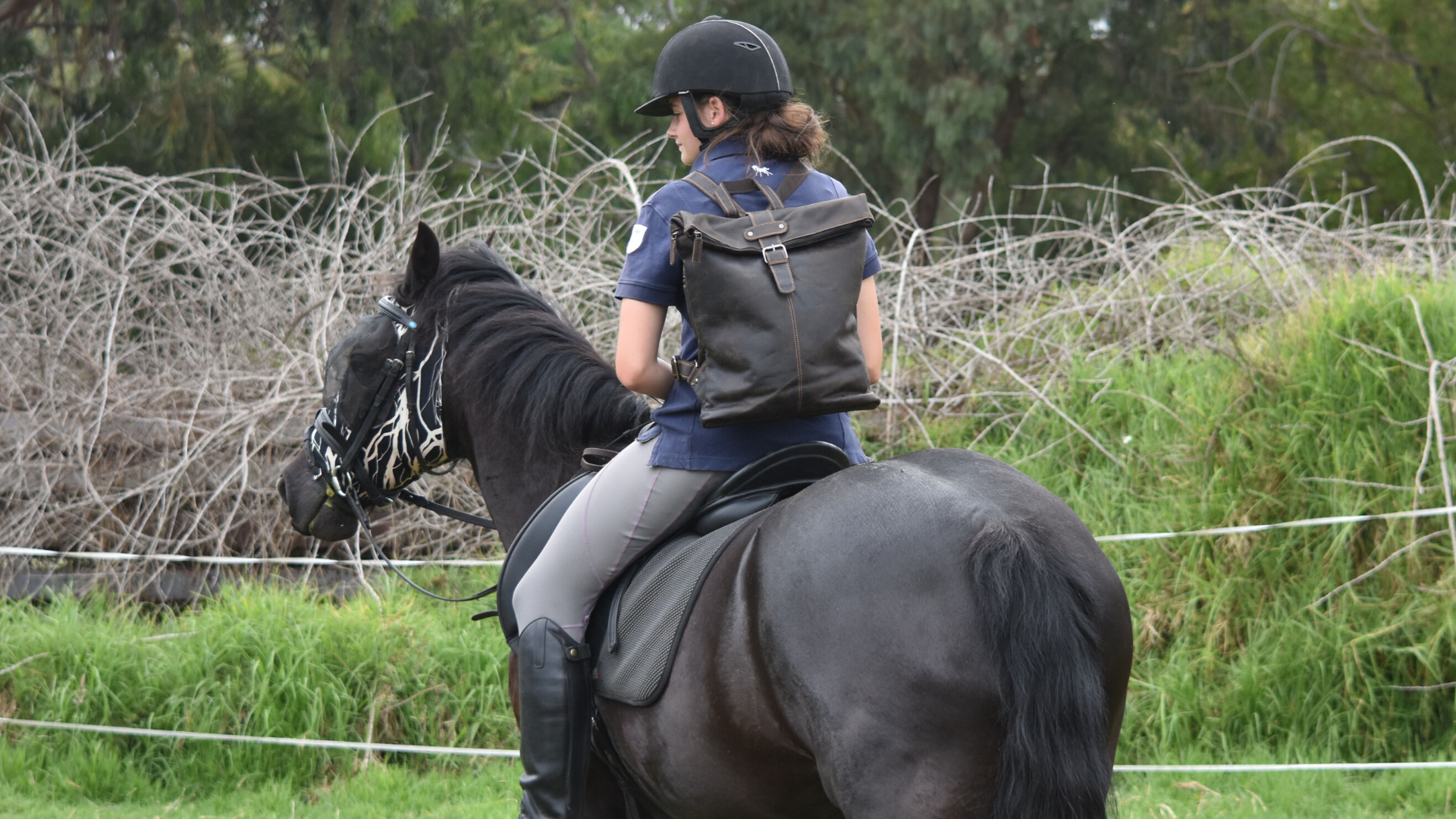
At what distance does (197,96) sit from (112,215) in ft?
14.7

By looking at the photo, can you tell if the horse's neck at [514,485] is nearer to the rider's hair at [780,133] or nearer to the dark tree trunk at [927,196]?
the rider's hair at [780,133]

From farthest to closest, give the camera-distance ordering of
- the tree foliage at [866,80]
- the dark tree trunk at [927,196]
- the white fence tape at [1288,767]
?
the dark tree trunk at [927,196], the tree foliage at [866,80], the white fence tape at [1288,767]

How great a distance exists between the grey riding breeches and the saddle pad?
0.19ft

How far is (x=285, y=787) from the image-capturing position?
191 inches

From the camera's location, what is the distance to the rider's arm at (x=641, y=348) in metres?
2.58

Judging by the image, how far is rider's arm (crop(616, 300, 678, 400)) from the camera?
2578 mm

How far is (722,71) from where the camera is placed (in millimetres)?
2596

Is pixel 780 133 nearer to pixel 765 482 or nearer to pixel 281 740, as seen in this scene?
pixel 765 482

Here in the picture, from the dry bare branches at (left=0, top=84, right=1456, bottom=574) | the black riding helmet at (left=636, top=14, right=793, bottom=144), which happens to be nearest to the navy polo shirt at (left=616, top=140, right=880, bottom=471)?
the black riding helmet at (left=636, top=14, right=793, bottom=144)

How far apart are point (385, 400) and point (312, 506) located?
0.45 m

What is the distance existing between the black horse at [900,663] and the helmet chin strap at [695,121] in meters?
0.82

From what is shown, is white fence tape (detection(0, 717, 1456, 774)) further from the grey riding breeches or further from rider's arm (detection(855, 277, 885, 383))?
the grey riding breeches

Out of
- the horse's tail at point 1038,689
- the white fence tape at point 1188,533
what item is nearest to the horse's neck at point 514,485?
the horse's tail at point 1038,689

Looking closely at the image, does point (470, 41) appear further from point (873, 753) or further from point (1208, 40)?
point (873, 753)
